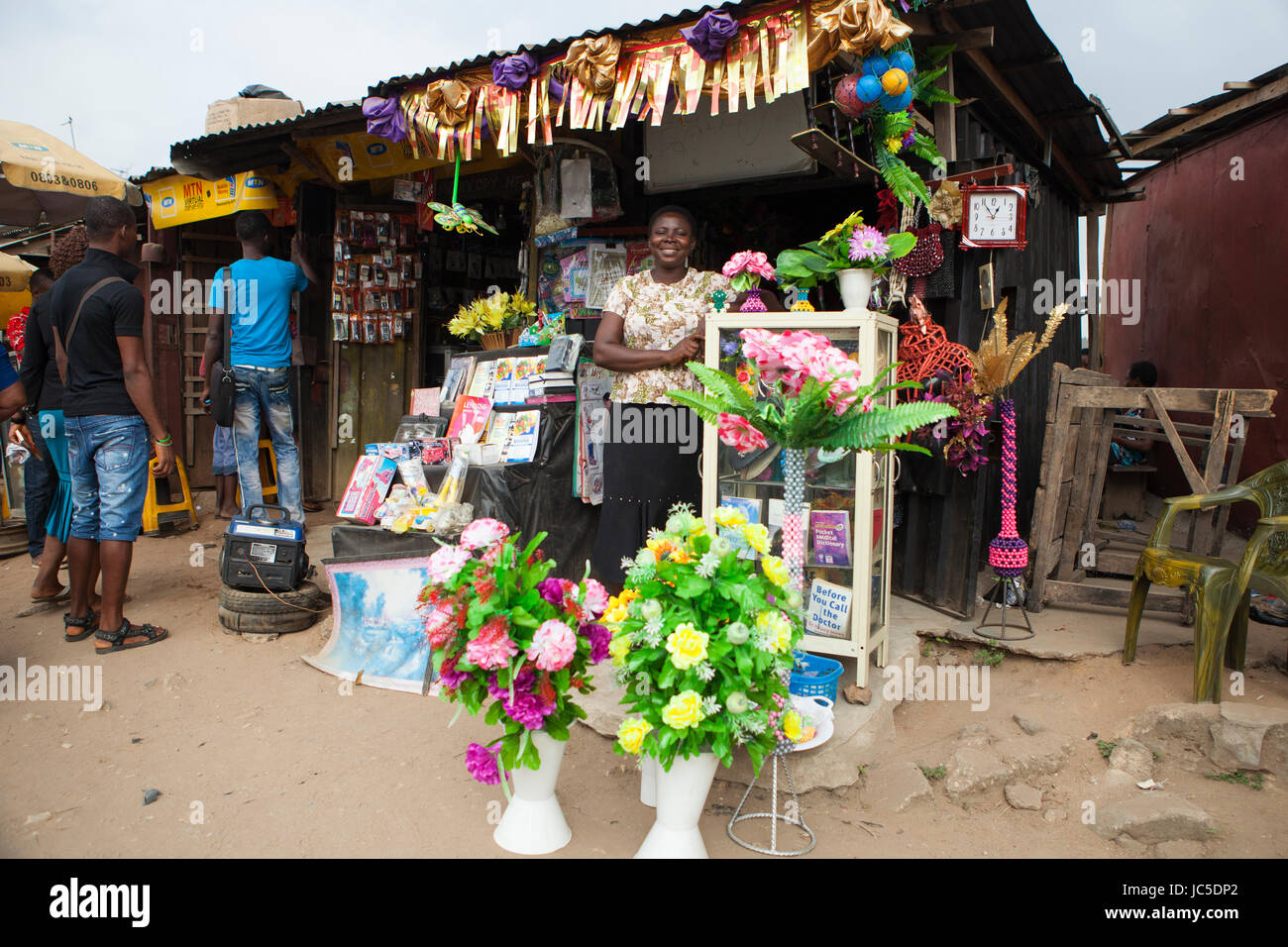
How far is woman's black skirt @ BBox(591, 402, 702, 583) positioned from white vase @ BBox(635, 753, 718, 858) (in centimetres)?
156

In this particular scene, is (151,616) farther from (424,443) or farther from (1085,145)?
(1085,145)

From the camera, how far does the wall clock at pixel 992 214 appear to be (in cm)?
435

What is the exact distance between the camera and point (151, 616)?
4.95 metres

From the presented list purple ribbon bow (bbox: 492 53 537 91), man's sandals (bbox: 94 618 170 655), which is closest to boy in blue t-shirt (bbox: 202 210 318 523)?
man's sandals (bbox: 94 618 170 655)

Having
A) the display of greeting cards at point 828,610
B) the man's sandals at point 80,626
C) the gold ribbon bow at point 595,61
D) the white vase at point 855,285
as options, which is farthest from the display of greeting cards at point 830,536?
the man's sandals at point 80,626

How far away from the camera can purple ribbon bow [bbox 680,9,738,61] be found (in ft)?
12.9

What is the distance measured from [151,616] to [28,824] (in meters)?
2.24

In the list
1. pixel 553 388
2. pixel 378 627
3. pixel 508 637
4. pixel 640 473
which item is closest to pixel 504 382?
pixel 553 388

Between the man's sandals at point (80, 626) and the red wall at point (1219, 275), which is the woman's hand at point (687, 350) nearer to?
the man's sandals at point (80, 626)

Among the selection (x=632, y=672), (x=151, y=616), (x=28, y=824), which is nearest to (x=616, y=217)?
(x=151, y=616)

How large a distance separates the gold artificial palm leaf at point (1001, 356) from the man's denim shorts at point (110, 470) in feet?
14.5

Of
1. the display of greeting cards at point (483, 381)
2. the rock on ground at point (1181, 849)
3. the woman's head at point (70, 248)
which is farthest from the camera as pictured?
the display of greeting cards at point (483, 381)

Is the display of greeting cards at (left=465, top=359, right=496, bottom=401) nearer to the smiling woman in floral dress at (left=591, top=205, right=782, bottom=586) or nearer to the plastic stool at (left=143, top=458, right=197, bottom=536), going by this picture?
the smiling woman in floral dress at (left=591, top=205, right=782, bottom=586)

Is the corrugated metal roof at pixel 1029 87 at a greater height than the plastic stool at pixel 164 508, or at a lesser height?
greater
